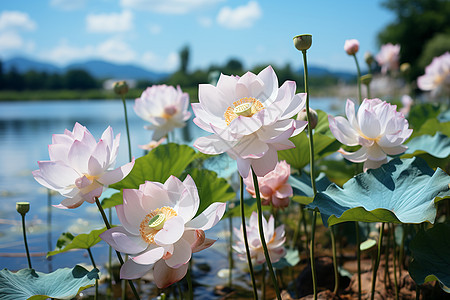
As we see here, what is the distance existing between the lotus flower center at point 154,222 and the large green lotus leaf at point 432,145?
2.36ft

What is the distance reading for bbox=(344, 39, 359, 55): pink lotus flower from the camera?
1.06 m

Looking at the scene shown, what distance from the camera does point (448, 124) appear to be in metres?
1.30

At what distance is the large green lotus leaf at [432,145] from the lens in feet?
3.49

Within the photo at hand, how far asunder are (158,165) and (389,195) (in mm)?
518

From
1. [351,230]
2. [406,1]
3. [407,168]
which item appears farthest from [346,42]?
[406,1]

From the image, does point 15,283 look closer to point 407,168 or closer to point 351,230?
point 407,168

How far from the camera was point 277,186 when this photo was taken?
977 mm

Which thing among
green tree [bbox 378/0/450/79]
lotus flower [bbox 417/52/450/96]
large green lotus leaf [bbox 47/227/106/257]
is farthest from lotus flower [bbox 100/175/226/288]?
green tree [bbox 378/0/450/79]

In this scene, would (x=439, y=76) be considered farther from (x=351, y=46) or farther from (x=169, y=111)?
(x=169, y=111)

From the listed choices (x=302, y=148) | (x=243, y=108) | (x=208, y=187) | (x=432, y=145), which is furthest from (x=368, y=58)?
(x=243, y=108)

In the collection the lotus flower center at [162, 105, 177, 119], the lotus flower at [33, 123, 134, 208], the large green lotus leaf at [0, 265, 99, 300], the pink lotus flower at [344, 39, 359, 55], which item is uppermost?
the pink lotus flower at [344, 39, 359, 55]

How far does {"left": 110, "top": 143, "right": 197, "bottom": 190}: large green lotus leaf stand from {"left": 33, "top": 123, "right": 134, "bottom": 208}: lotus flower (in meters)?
0.28

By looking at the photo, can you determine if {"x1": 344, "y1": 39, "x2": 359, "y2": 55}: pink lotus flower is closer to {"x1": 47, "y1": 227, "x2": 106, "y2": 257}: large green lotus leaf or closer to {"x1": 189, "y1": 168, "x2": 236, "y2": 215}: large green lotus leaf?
{"x1": 189, "y1": 168, "x2": 236, "y2": 215}: large green lotus leaf

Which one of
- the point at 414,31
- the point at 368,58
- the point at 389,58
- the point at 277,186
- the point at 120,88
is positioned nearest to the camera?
the point at 277,186
